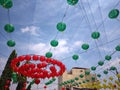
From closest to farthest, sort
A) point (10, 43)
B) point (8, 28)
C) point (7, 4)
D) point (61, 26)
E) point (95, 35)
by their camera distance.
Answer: point (7, 4) → point (61, 26) → point (8, 28) → point (95, 35) → point (10, 43)

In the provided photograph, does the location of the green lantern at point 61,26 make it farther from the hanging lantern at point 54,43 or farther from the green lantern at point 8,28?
Answer: the green lantern at point 8,28

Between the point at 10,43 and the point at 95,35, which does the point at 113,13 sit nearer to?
the point at 95,35

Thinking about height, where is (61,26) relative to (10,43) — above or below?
below

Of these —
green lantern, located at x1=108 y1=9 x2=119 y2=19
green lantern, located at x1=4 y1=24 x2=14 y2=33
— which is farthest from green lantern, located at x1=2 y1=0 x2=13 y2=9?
green lantern, located at x1=108 y1=9 x2=119 y2=19

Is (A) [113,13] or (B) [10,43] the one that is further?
(B) [10,43]

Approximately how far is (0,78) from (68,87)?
17.5 metres

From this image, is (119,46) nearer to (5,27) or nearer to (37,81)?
(5,27)

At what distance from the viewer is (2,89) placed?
17.7 meters

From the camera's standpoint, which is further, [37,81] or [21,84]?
[21,84]

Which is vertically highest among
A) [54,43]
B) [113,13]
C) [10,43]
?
[10,43]

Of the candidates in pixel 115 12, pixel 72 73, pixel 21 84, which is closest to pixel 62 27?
pixel 115 12

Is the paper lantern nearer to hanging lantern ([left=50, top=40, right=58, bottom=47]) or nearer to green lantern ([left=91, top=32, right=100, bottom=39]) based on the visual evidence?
hanging lantern ([left=50, top=40, right=58, bottom=47])

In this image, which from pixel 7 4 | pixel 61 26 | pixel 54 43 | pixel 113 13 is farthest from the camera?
pixel 54 43

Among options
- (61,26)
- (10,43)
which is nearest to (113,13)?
(61,26)
